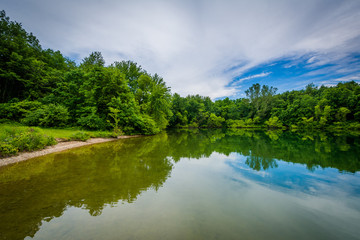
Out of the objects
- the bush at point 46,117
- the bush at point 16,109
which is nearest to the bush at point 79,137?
the bush at point 46,117

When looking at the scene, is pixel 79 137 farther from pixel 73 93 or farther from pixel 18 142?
pixel 73 93

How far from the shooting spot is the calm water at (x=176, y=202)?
296 centimetres

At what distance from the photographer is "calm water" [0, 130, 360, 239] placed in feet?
9.70

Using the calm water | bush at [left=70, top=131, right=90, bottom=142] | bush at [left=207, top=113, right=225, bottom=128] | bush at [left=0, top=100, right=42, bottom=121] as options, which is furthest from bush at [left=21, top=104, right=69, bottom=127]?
bush at [left=207, top=113, right=225, bottom=128]

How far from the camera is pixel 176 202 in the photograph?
13.6 feet

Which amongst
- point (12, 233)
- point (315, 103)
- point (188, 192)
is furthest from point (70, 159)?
point (315, 103)

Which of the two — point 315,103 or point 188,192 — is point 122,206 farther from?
point 315,103

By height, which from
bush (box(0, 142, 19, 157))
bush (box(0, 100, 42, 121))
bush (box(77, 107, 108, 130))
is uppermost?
bush (box(0, 100, 42, 121))

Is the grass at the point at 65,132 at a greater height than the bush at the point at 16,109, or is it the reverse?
the bush at the point at 16,109

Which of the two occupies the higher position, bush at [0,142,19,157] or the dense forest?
the dense forest

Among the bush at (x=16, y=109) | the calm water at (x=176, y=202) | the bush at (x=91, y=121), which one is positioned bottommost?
the calm water at (x=176, y=202)

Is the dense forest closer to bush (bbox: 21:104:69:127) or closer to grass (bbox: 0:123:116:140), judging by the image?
bush (bbox: 21:104:69:127)

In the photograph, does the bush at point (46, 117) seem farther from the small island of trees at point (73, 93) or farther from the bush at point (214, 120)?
the bush at point (214, 120)

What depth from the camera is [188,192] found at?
15.7 feet
